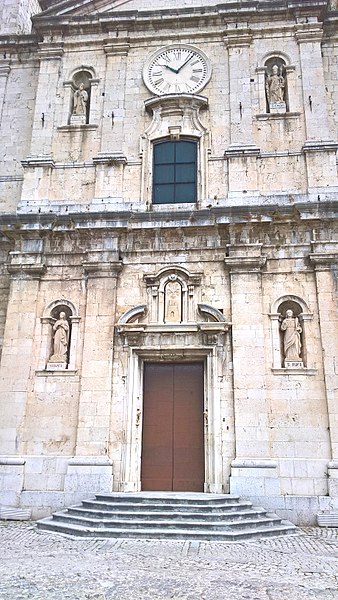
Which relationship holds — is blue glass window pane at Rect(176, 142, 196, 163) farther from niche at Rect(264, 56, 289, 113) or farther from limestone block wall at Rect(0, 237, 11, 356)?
limestone block wall at Rect(0, 237, 11, 356)

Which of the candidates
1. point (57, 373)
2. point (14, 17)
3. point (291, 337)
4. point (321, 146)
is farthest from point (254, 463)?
point (14, 17)

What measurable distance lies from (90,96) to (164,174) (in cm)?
335

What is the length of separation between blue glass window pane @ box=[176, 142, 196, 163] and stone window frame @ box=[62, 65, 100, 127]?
2414mm

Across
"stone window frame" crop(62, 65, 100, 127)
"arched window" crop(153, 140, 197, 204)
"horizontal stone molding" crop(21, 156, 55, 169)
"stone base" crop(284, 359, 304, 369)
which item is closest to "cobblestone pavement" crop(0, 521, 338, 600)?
"stone base" crop(284, 359, 304, 369)

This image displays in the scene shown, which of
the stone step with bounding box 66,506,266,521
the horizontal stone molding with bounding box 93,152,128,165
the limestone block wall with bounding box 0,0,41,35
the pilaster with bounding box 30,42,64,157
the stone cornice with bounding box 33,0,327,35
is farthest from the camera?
the limestone block wall with bounding box 0,0,41,35

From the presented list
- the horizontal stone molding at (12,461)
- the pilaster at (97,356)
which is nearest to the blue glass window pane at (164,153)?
the pilaster at (97,356)

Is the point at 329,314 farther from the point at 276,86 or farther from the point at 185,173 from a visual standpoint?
the point at 276,86

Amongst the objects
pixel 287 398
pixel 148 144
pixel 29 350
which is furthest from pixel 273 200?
pixel 29 350

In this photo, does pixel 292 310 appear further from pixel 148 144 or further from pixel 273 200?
pixel 148 144

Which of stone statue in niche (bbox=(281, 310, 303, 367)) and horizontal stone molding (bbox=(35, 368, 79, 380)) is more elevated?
stone statue in niche (bbox=(281, 310, 303, 367))

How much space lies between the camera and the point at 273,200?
12.9 m

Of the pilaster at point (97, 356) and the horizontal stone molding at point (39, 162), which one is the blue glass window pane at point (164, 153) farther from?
the pilaster at point (97, 356)

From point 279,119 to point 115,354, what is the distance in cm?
741

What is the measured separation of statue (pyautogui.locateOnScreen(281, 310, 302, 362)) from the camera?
38.7 feet
